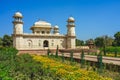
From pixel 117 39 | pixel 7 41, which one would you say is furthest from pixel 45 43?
pixel 117 39

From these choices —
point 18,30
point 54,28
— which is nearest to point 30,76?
point 18,30

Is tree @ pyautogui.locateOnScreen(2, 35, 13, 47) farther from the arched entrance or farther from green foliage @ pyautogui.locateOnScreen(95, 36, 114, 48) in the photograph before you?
green foliage @ pyautogui.locateOnScreen(95, 36, 114, 48)

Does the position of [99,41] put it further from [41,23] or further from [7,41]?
[7,41]

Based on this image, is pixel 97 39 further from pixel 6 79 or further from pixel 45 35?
pixel 6 79

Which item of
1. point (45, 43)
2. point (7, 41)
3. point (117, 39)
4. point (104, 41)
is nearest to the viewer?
point (45, 43)

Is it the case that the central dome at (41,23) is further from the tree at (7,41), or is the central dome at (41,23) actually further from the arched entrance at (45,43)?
the tree at (7,41)

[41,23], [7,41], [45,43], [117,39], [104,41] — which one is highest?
[41,23]

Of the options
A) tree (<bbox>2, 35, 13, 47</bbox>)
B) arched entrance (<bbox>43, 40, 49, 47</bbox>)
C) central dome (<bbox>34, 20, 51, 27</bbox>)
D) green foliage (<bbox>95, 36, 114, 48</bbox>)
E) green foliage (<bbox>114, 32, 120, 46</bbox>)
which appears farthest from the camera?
green foliage (<bbox>95, 36, 114, 48</bbox>)

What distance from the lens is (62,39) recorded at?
35.4 metres

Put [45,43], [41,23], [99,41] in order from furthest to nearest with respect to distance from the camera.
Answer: [99,41]
[41,23]
[45,43]

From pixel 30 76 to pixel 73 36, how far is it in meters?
28.1

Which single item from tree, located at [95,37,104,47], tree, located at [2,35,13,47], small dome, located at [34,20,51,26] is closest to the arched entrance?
small dome, located at [34,20,51,26]

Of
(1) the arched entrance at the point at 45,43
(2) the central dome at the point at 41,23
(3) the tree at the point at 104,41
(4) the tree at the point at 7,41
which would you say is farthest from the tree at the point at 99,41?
(4) the tree at the point at 7,41

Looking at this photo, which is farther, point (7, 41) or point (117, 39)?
point (7, 41)
